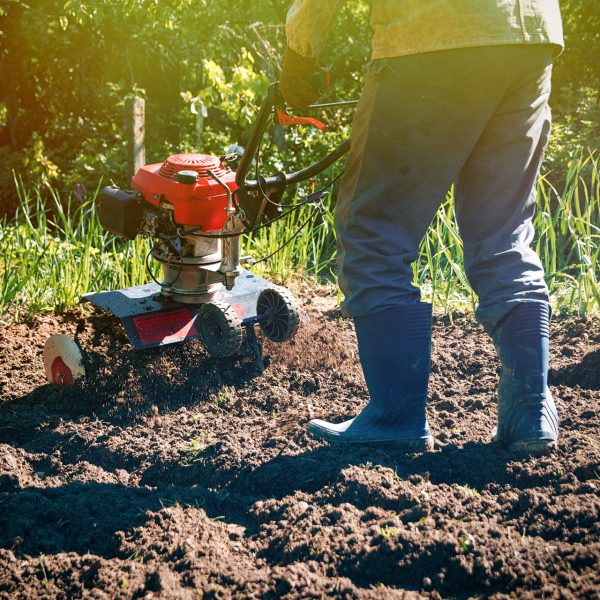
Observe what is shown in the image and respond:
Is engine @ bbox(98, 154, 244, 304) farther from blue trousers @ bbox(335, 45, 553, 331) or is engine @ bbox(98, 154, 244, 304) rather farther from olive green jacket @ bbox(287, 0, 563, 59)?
olive green jacket @ bbox(287, 0, 563, 59)

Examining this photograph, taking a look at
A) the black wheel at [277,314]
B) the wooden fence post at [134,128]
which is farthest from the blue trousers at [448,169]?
the wooden fence post at [134,128]

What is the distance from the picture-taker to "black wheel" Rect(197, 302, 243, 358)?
118 inches

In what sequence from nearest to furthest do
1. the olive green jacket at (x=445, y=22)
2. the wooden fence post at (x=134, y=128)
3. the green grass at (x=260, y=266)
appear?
the olive green jacket at (x=445, y=22), the green grass at (x=260, y=266), the wooden fence post at (x=134, y=128)

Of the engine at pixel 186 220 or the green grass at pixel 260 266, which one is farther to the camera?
the green grass at pixel 260 266

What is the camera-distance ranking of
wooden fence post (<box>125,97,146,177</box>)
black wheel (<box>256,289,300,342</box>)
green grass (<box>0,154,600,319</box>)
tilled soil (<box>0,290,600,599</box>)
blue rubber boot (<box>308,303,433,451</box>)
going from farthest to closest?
wooden fence post (<box>125,97,146,177</box>)
green grass (<box>0,154,600,319</box>)
black wheel (<box>256,289,300,342</box>)
blue rubber boot (<box>308,303,433,451</box>)
tilled soil (<box>0,290,600,599</box>)

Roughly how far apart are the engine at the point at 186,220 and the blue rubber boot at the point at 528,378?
106cm

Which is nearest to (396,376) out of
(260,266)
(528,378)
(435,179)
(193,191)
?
(528,378)

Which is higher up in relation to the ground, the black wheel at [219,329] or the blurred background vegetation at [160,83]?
the blurred background vegetation at [160,83]

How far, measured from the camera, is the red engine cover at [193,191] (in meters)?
3.03

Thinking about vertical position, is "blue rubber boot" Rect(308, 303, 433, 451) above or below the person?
below

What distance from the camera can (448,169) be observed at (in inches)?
91.4

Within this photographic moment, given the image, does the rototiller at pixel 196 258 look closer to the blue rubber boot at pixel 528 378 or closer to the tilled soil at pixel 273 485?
the tilled soil at pixel 273 485

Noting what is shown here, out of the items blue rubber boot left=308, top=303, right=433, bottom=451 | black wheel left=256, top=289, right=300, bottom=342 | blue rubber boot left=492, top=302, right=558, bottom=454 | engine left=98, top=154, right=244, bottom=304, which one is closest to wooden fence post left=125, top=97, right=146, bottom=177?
engine left=98, top=154, right=244, bottom=304

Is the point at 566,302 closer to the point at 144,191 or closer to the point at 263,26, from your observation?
the point at 144,191
